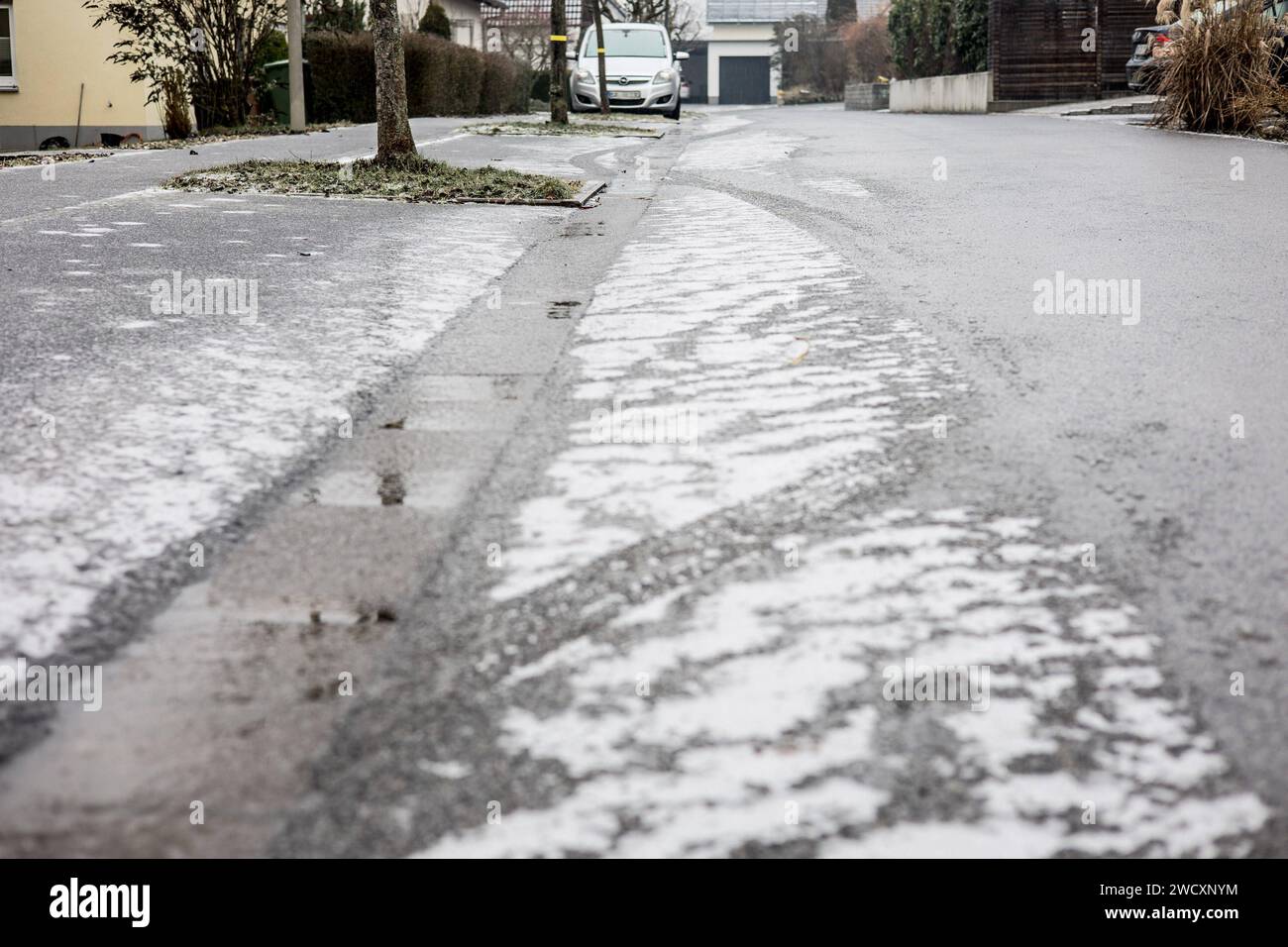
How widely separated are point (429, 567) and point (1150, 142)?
1256cm

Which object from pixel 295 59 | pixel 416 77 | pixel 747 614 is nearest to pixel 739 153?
pixel 295 59

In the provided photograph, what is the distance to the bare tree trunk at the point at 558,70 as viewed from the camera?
19609 mm

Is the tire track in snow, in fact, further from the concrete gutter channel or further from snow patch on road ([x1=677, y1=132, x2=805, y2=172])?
snow patch on road ([x1=677, y1=132, x2=805, y2=172])

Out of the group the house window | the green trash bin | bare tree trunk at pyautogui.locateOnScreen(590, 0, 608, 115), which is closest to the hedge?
the green trash bin

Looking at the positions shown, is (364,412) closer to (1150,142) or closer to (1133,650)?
(1133,650)

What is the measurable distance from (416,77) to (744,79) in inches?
1624

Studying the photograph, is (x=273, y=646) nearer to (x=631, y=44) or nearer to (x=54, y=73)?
(x=54, y=73)

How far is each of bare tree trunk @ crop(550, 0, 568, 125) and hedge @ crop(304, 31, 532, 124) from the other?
209 centimetres

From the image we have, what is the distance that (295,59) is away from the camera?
16.2m

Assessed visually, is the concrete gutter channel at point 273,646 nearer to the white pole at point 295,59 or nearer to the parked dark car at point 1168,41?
the white pole at point 295,59

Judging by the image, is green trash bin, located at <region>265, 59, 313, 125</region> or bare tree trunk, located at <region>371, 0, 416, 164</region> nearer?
bare tree trunk, located at <region>371, 0, 416, 164</region>

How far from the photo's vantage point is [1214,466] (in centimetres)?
276

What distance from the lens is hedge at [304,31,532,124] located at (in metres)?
20.3
